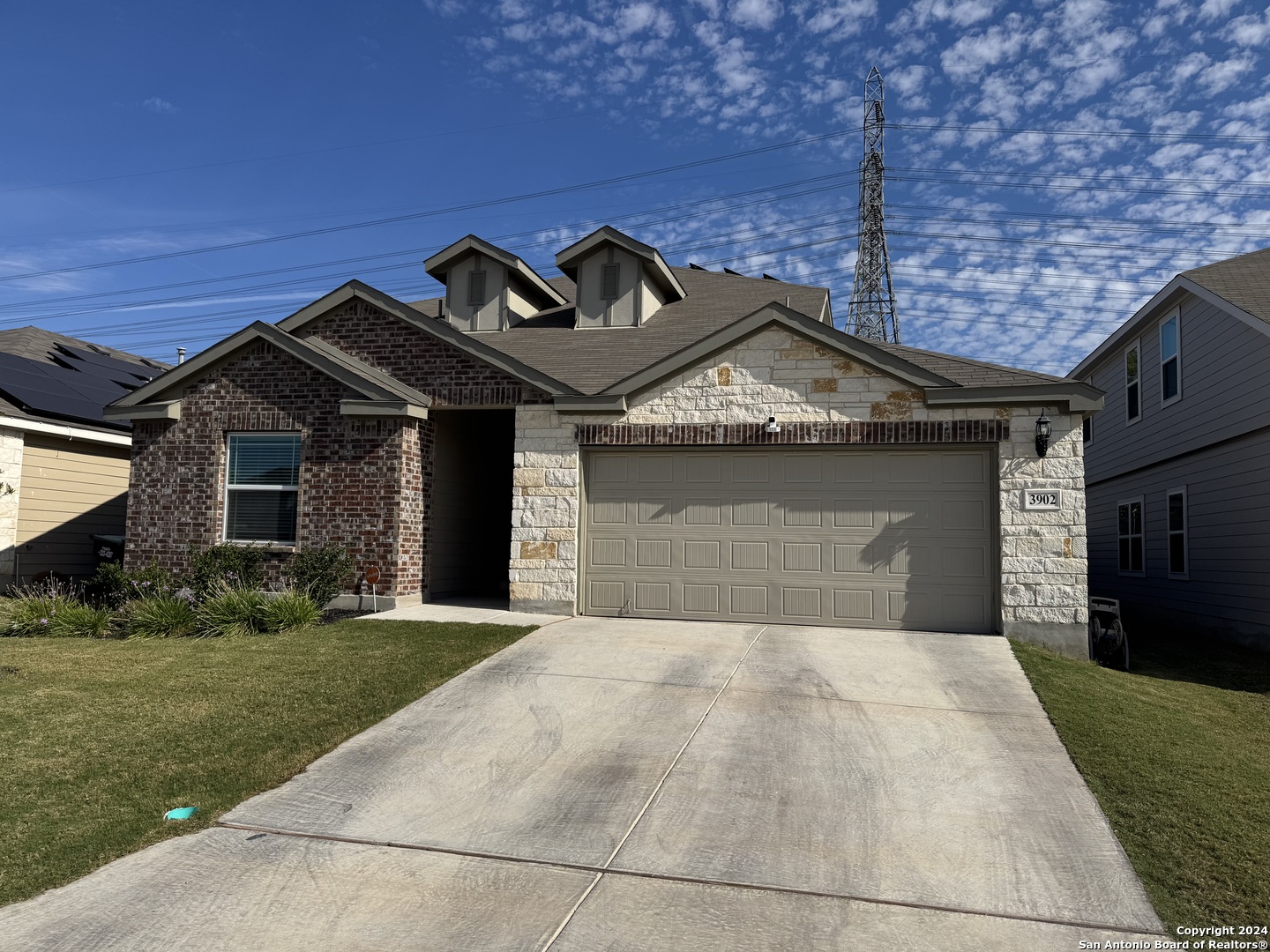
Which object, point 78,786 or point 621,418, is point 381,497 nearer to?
point 621,418

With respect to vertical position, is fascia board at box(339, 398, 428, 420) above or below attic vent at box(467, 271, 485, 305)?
below

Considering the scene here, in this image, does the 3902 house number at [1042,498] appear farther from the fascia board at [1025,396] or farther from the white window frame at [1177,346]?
the white window frame at [1177,346]

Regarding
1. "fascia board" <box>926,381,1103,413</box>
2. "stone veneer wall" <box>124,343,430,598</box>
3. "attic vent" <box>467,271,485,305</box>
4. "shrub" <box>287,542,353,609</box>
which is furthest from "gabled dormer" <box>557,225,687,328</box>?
"fascia board" <box>926,381,1103,413</box>

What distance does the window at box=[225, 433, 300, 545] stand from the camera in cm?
1300

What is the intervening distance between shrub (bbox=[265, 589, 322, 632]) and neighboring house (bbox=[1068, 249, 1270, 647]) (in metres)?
11.7

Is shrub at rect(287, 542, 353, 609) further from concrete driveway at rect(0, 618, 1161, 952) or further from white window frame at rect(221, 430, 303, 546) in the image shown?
concrete driveway at rect(0, 618, 1161, 952)

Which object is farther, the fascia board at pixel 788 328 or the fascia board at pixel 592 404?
the fascia board at pixel 592 404

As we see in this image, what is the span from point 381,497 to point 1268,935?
35.0 ft

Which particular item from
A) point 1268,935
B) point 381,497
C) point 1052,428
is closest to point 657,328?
point 381,497

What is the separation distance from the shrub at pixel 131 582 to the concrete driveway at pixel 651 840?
6.40 m

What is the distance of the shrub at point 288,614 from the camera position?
10.9 meters

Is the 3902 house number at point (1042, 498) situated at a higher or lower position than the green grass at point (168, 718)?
higher

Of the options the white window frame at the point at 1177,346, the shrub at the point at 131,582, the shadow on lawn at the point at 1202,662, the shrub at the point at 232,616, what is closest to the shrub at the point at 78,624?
the shrub at the point at 131,582

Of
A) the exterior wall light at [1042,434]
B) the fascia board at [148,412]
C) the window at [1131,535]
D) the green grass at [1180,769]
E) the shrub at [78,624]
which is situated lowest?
the green grass at [1180,769]
